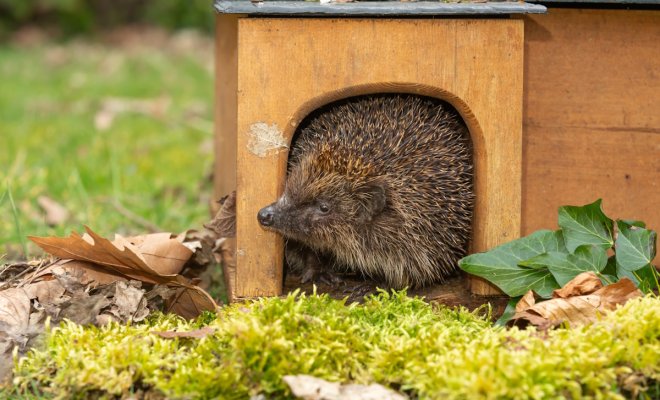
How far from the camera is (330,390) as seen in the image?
320 cm

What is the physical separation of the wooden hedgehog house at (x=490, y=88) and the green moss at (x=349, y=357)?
2.79ft

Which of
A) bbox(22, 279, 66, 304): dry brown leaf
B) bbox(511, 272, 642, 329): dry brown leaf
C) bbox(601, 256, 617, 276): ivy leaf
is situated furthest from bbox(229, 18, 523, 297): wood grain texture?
bbox(22, 279, 66, 304): dry brown leaf

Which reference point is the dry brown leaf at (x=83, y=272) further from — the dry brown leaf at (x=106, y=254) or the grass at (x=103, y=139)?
the grass at (x=103, y=139)

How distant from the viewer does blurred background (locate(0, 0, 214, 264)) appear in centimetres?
639

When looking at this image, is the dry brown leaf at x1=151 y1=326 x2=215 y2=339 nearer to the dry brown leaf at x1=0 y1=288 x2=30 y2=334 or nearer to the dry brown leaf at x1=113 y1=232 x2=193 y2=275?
the dry brown leaf at x1=0 y1=288 x2=30 y2=334

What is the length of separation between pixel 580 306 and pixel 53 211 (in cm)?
400

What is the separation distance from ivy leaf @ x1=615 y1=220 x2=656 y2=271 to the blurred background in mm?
3135

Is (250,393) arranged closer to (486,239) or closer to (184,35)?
(486,239)

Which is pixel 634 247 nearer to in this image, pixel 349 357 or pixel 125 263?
pixel 349 357

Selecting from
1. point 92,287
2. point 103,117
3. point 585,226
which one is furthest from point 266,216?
point 103,117

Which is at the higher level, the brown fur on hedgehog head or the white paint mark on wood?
the white paint mark on wood

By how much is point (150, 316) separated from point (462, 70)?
189 cm

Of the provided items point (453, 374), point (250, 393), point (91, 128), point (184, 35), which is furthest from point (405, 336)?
point (184, 35)

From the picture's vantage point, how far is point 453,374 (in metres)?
3.16
